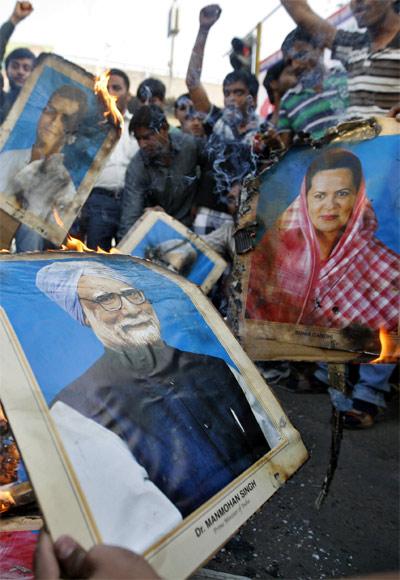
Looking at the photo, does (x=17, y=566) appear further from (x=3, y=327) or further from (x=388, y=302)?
(x=388, y=302)

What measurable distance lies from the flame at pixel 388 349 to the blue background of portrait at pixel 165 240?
1.32m

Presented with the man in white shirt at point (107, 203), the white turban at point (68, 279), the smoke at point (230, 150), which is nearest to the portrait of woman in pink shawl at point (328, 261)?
the white turban at point (68, 279)

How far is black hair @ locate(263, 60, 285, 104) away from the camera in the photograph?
4.37 metres

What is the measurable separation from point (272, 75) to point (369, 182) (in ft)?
9.35

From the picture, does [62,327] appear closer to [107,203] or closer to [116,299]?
[116,299]

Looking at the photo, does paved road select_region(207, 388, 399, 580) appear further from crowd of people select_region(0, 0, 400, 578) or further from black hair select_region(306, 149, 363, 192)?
black hair select_region(306, 149, 363, 192)

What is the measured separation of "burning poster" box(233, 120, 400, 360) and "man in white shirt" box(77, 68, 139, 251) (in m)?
2.02

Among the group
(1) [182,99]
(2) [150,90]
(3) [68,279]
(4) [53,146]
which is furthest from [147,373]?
(2) [150,90]

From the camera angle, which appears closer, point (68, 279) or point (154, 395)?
point (154, 395)

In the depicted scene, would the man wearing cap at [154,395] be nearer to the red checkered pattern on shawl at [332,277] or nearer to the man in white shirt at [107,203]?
the red checkered pattern on shawl at [332,277]

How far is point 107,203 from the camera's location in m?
4.07

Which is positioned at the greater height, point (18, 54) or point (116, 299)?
point (18, 54)

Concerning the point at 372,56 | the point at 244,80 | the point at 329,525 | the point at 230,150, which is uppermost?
the point at 372,56

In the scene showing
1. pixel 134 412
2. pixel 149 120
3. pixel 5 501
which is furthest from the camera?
pixel 149 120
